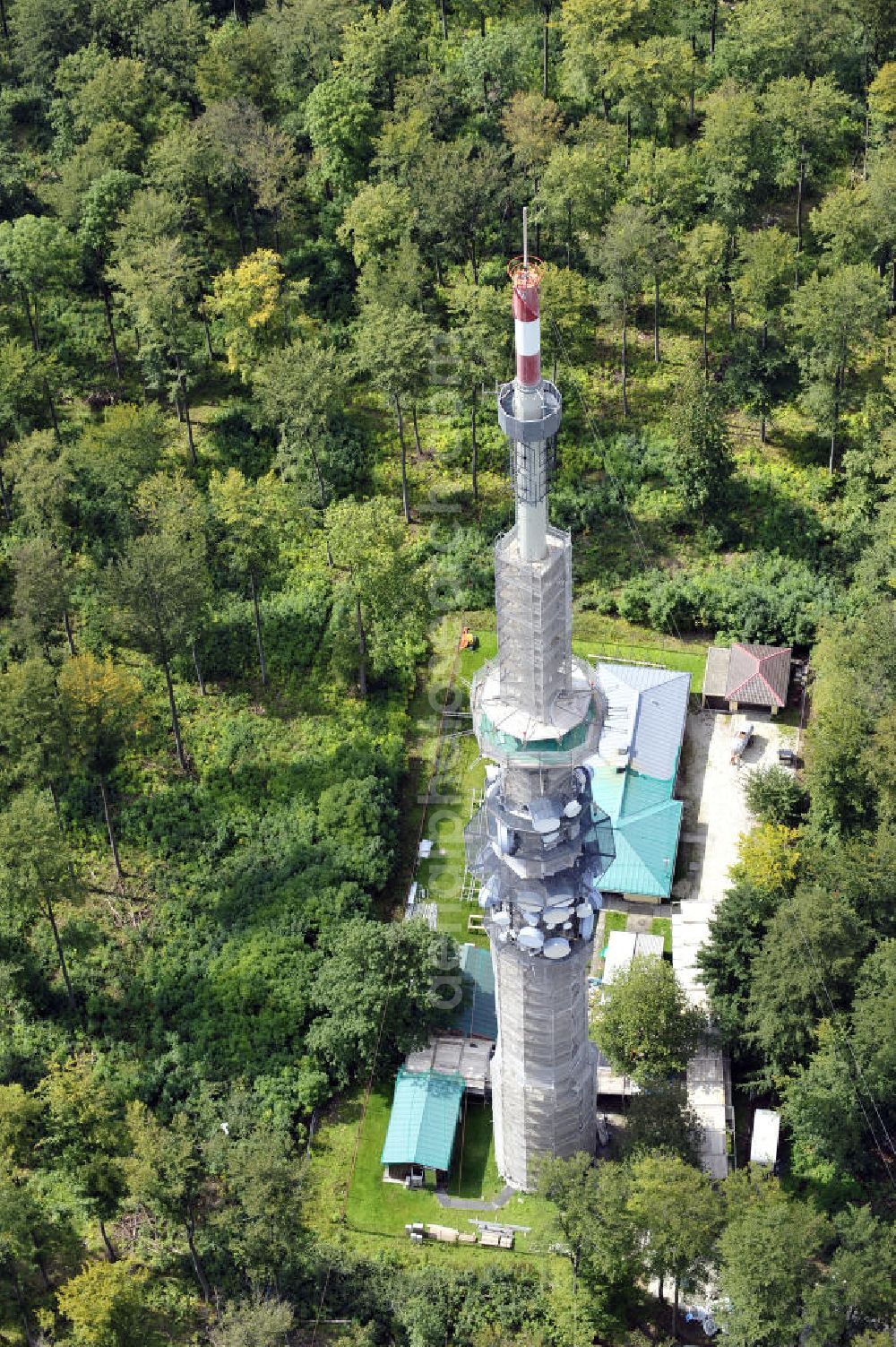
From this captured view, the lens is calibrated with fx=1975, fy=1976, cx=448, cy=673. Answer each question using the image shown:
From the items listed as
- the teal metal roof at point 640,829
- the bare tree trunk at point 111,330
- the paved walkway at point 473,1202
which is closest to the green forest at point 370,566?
the bare tree trunk at point 111,330

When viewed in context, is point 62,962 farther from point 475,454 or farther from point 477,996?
point 475,454

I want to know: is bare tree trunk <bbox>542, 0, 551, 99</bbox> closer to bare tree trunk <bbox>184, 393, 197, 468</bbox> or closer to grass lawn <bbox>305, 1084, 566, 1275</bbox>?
bare tree trunk <bbox>184, 393, 197, 468</bbox>

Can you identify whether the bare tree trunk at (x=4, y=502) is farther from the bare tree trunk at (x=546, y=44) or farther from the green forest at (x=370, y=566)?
the bare tree trunk at (x=546, y=44)

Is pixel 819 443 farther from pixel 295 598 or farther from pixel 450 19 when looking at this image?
pixel 450 19

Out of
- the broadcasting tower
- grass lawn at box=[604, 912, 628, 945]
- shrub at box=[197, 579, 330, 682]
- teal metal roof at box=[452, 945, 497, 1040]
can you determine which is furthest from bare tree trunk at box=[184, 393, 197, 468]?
the broadcasting tower

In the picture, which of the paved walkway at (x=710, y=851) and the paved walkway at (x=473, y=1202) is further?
the paved walkway at (x=710, y=851)

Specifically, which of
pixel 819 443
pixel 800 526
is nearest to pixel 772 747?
pixel 800 526
